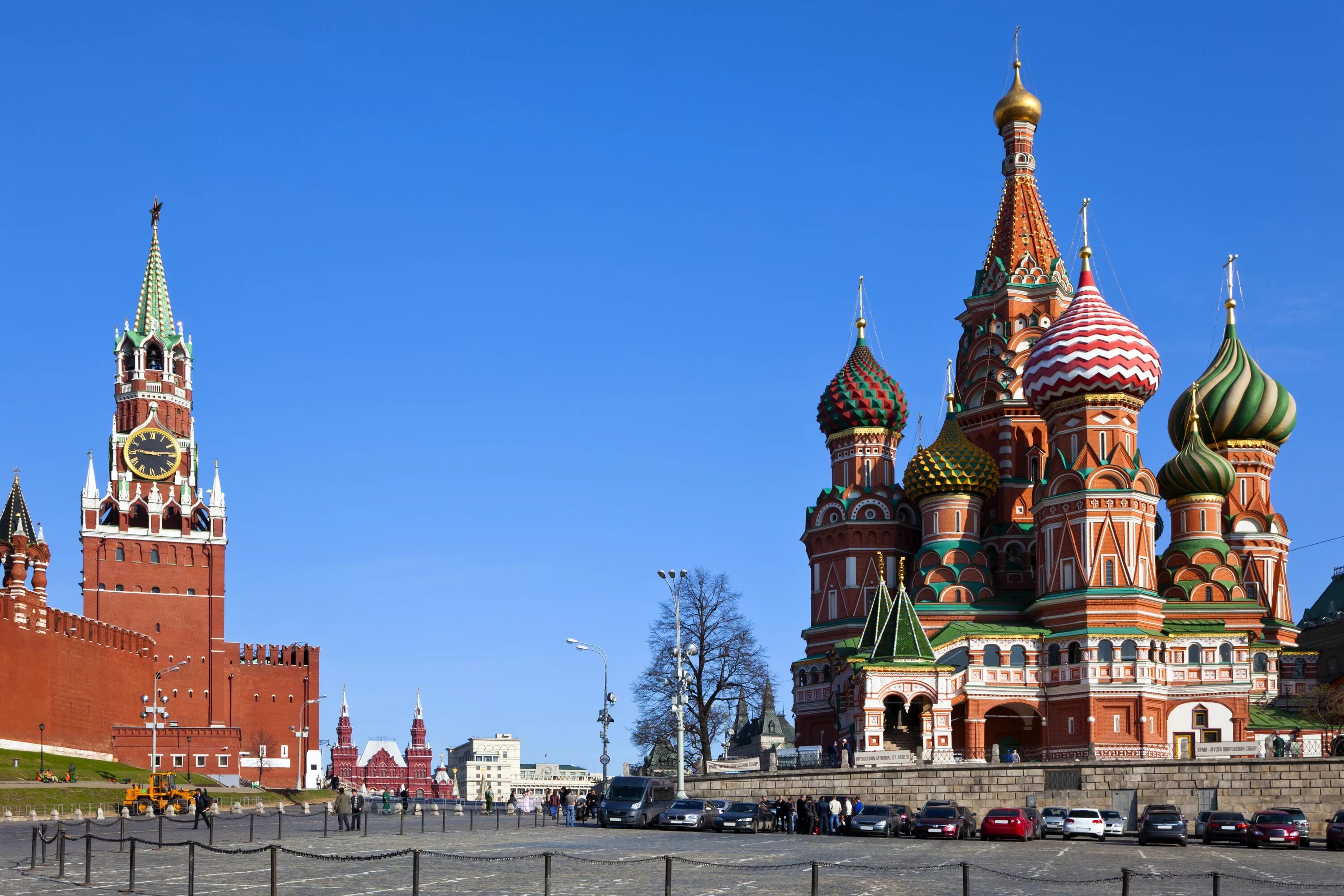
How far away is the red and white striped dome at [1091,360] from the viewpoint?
6169 centimetres

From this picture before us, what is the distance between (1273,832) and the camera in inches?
1480

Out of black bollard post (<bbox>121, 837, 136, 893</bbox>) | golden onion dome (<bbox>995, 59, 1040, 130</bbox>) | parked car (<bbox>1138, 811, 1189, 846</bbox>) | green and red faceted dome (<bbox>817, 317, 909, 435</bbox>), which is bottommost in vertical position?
parked car (<bbox>1138, 811, 1189, 846</bbox>)

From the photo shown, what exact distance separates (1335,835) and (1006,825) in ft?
24.0

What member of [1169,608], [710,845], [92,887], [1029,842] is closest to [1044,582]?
[1169,608]

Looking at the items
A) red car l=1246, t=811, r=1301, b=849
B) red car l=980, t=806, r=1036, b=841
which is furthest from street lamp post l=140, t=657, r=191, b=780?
red car l=1246, t=811, r=1301, b=849

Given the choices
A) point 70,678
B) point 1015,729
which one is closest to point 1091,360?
point 1015,729

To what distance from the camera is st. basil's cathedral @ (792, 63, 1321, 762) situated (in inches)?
2339

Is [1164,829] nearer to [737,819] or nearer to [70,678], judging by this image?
[737,819]

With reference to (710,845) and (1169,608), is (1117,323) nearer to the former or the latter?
(1169,608)

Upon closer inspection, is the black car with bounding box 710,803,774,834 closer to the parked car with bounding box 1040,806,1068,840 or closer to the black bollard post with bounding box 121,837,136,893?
the parked car with bounding box 1040,806,1068,840

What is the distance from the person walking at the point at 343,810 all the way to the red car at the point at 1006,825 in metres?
16.1

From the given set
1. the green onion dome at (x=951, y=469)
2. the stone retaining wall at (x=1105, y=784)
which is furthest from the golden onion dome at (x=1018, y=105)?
the stone retaining wall at (x=1105, y=784)

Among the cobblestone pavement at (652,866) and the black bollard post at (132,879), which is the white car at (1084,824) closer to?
the cobblestone pavement at (652,866)

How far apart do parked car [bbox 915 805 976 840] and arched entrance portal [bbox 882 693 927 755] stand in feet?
64.1
